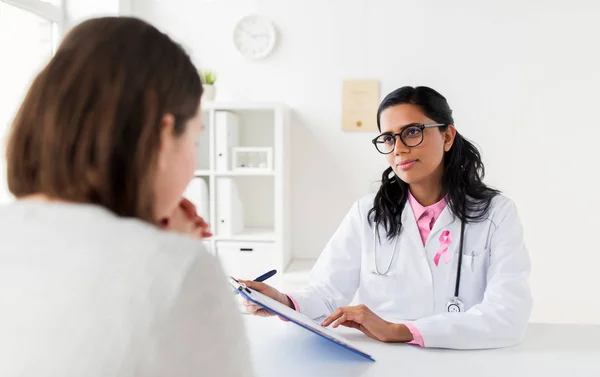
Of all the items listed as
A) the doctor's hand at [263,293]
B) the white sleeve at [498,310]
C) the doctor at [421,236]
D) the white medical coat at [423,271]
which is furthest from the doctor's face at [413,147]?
the doctor's hand at [263,293]

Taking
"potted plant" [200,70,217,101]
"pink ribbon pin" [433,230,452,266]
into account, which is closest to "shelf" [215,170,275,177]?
"potted plant" [200,70,217,101]

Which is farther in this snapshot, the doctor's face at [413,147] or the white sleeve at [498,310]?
the doctor's face at [413,147]

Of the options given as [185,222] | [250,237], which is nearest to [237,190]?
[250,237]

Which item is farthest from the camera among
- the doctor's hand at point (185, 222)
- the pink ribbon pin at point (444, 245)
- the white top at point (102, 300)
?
the pink ribbon pin at point (444, 245)

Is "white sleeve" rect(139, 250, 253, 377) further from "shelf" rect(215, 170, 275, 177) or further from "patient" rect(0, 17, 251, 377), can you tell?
"shelf" rect(215, 170, 275, 177)

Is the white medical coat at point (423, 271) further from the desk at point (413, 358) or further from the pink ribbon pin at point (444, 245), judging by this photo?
the desk at point (413, 358)

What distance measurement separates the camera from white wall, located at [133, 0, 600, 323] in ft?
9.87

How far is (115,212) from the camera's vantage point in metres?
0.60

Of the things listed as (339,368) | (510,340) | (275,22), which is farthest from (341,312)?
(275,22)

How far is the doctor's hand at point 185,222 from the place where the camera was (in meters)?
0.88

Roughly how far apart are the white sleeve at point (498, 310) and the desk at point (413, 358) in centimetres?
3

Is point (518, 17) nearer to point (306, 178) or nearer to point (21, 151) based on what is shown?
point (306, 178)

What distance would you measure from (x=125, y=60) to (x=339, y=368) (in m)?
0.77

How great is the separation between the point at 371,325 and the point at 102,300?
897 mm
